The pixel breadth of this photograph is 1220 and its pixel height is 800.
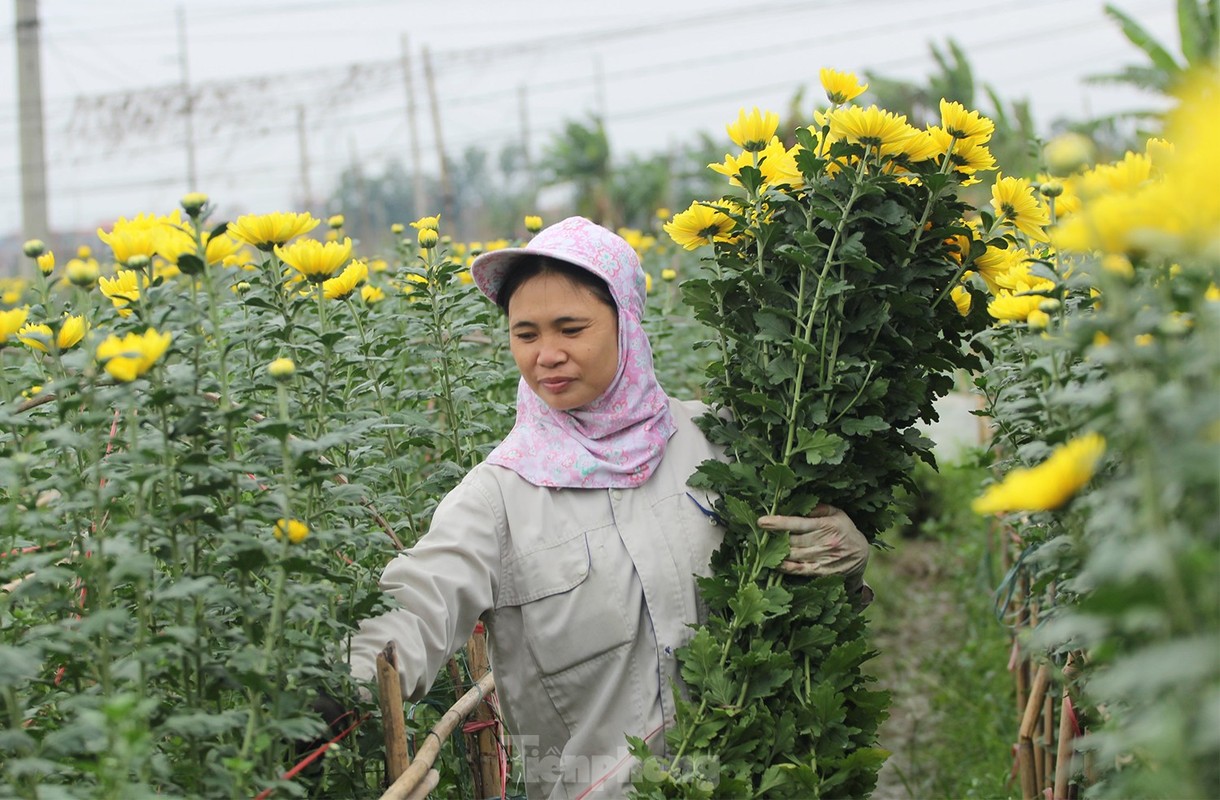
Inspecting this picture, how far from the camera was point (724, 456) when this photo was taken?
2.24 m

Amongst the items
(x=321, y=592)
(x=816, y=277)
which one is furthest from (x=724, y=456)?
(x=321, y=592)

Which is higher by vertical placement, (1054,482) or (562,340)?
(562,340)

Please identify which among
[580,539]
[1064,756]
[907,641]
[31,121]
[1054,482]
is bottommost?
[907,641]

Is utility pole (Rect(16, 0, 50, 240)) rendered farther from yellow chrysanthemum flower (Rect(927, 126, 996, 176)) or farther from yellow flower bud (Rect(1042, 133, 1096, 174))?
yellow flower bud (Rect(1042, 133, 1096, 174))

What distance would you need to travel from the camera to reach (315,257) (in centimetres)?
181

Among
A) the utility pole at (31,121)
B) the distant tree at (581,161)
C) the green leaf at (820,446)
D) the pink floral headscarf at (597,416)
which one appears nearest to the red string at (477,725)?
the pink floral headscarf at (597,416)

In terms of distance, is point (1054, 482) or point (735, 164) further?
point (735, 164)

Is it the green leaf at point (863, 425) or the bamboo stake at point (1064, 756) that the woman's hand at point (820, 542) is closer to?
the green leaf at point (863, 425)

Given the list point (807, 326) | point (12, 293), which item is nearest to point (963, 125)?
point (807, 326)

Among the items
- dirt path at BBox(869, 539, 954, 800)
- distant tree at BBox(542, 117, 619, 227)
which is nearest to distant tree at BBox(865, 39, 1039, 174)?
dirt path at BBox(869, 539, 954, 800)

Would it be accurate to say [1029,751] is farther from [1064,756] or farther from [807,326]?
[807,326]

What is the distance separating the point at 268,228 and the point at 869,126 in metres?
0.97

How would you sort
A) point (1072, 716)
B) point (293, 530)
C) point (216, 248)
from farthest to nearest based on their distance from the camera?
point (1072, 716) → point (216, 248) → point (293, 530)

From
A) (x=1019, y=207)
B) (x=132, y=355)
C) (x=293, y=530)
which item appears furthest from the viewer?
(x=1019, y=207)
